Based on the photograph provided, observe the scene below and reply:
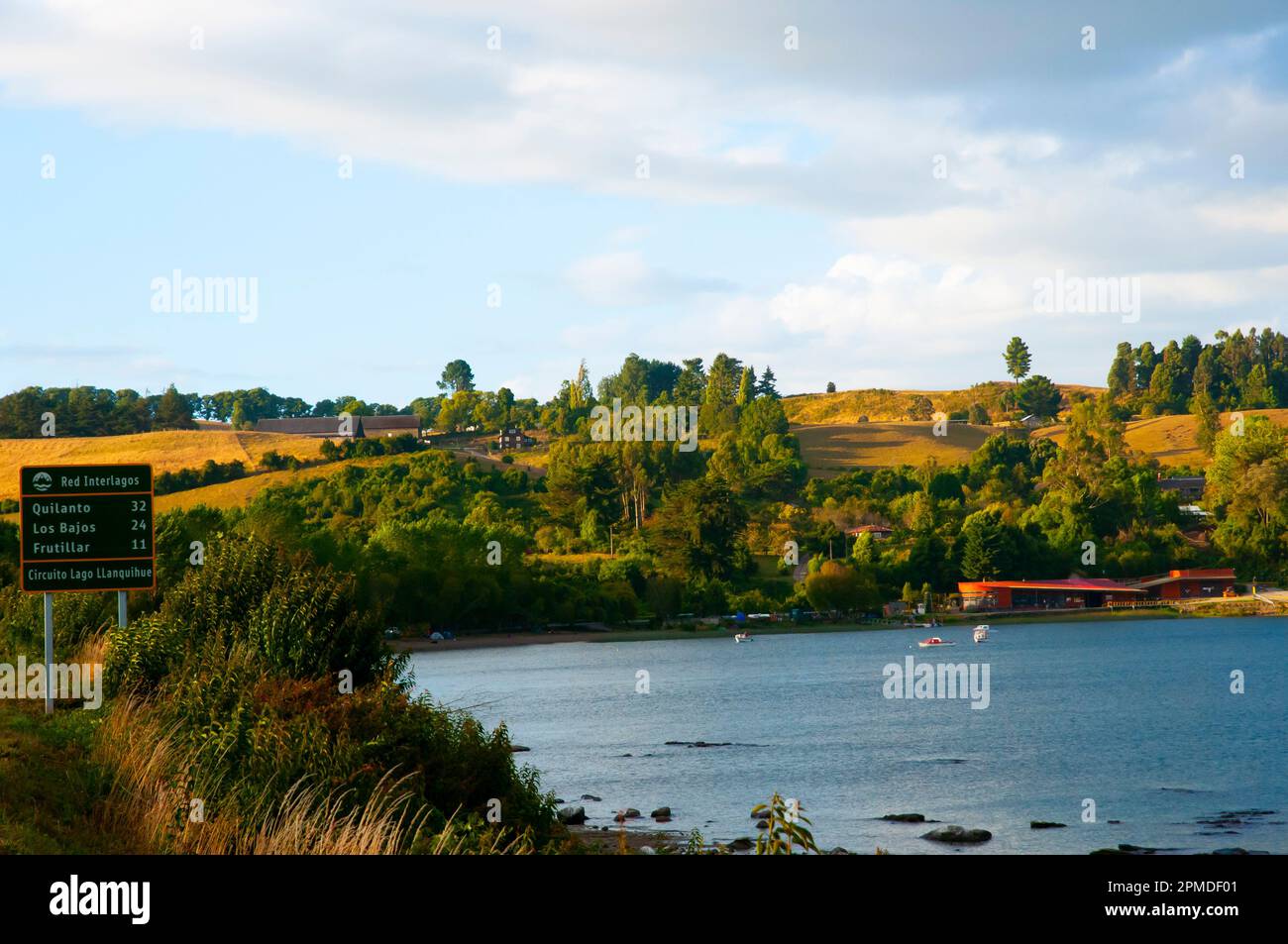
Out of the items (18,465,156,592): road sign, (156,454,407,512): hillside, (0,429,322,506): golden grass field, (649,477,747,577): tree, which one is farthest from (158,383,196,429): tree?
(18,465,156,592): road sign

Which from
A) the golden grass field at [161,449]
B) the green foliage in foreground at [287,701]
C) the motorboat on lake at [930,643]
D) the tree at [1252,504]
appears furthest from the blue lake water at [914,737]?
the golden grass field at [161,449]

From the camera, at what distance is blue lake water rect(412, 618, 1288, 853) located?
38.0m

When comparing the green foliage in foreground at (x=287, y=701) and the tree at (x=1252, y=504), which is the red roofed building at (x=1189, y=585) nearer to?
the tree at (x=1252, y=504)

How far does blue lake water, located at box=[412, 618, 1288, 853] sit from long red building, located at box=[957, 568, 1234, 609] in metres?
29.6

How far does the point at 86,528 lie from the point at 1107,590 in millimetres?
124361

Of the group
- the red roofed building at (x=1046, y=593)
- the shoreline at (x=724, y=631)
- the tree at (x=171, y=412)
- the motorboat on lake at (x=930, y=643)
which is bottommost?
the shoreline at (x=724, y=631)

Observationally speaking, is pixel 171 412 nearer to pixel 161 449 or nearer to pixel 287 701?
pixel 161 449

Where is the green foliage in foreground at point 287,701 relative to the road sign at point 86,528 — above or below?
below

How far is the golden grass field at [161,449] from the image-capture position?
150 meters

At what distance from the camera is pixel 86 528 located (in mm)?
24906

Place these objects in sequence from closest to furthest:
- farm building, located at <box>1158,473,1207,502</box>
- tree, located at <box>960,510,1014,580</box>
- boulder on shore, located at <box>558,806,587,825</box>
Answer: boulder on shore, located at <box>558,806,587,825</box> → tree, located at <box>960,510,1014,580</box> → farm building, located at <box>1158,473,1207,502</box>

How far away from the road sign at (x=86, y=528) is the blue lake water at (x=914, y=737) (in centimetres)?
1701

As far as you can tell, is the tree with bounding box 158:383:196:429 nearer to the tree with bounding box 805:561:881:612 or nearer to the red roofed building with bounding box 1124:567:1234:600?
the tree with bounding box 805:561:881:612

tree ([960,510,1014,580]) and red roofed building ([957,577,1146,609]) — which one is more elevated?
tree ([960,510,1014,580])
